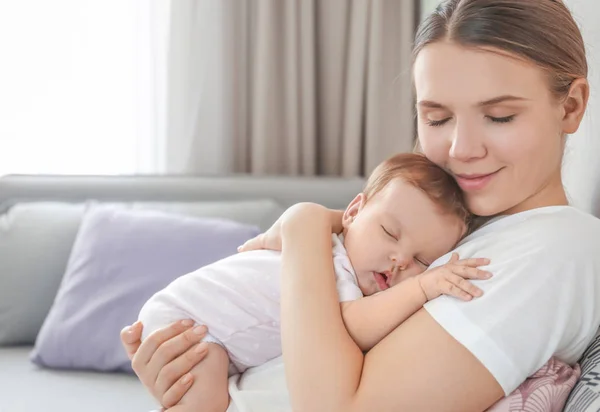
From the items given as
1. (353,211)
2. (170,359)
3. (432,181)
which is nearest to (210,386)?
(170,359)

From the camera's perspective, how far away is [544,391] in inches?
40.6

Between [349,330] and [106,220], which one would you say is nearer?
[349,330]

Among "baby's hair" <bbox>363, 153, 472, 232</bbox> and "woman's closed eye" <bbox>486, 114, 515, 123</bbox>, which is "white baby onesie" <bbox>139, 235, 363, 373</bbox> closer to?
"baby's hair" <bbox>363, 153, 472, 232</bbox>

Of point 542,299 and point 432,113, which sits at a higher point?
point 432,113

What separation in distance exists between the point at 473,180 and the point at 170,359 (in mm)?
589

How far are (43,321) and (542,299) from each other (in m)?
1.82

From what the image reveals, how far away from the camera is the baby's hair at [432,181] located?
124 cm

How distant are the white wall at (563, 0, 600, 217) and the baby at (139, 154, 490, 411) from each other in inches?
11.3

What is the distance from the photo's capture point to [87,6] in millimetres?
2965

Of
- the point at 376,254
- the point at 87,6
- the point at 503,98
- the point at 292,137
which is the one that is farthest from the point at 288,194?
the point at 503,98

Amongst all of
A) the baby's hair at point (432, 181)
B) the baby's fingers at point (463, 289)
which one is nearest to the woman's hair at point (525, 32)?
the baby's hair at point (432, 181)

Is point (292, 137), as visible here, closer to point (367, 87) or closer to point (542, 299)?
point (367, 87)

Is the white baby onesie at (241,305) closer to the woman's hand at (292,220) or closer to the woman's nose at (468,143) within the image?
the woman's hand at (292,220)

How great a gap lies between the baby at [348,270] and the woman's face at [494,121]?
9cm
